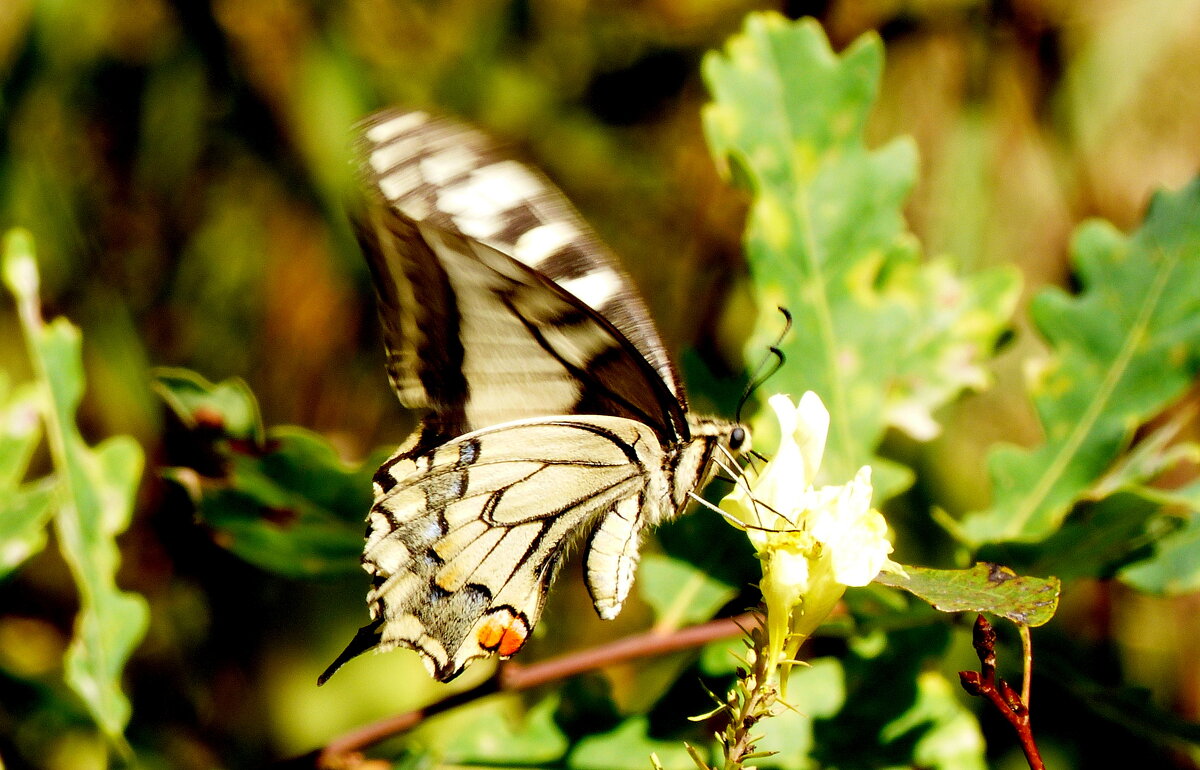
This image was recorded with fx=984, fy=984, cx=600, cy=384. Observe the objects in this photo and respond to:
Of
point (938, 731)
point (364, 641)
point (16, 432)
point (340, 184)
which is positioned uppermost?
point (340, 184)

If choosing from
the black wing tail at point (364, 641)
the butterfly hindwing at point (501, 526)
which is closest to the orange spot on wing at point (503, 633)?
the butterfly hindwing at point (501, 526)

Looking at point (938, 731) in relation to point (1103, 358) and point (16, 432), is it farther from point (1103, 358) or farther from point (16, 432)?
point (16, 432)

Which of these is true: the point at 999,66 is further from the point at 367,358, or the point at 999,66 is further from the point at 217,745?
the point at 217,745

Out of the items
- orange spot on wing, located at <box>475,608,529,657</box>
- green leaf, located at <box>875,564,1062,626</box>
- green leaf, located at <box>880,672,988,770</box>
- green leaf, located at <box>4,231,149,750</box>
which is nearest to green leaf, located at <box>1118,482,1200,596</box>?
green leaf, located at <box>880,672,988,770</box>

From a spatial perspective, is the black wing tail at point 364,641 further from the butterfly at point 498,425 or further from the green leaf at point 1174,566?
the green leaf at point 1174,566

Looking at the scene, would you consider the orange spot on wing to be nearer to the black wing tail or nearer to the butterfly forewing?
the black wing tail

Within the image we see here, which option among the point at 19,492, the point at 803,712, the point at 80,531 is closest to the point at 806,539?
the point at 803,712
